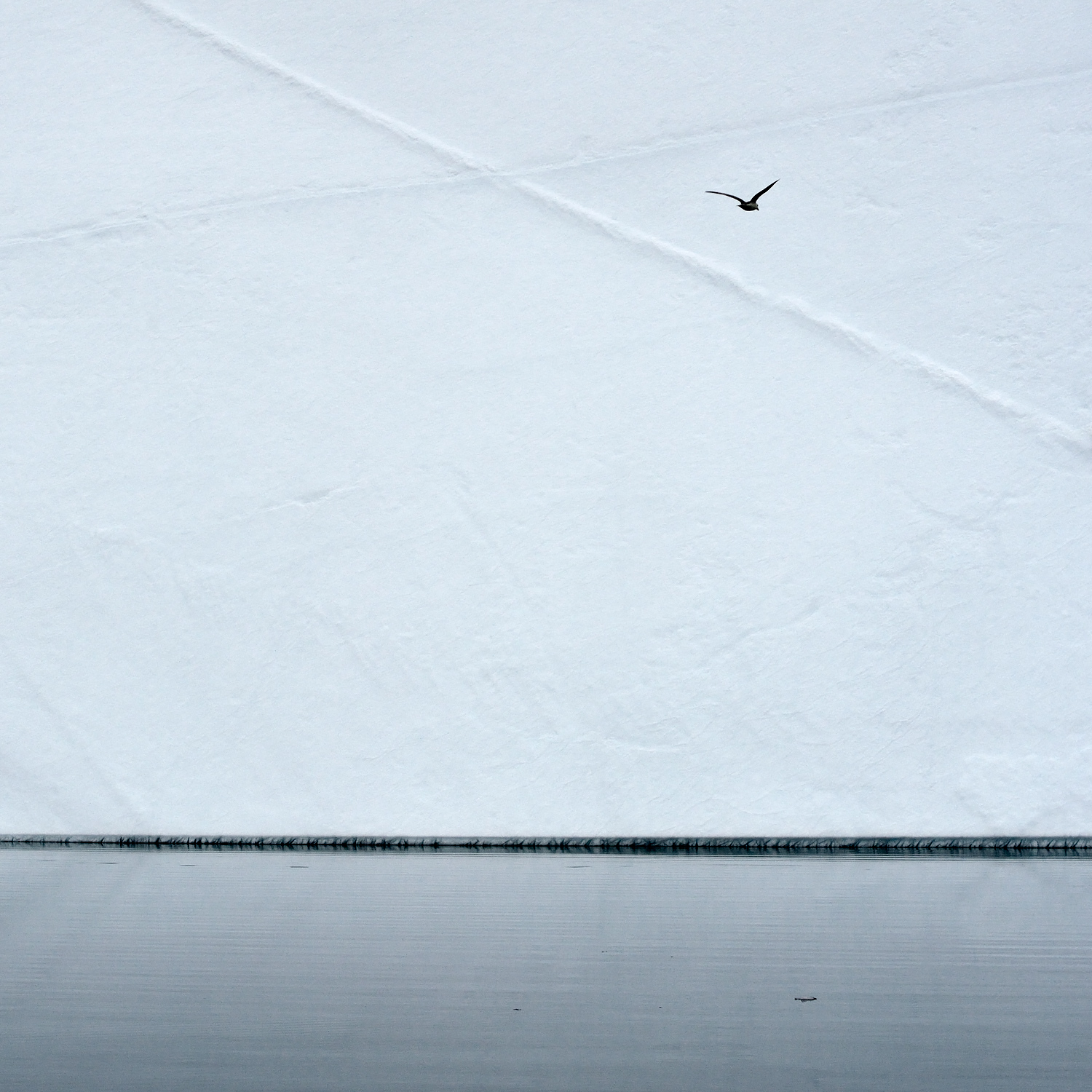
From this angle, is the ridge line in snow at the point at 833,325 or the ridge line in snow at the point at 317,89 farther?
the ridge line in snow at the point at 317,89

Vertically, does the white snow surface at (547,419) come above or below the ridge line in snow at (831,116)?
below

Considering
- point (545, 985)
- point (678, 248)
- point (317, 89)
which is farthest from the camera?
point (317, 89)

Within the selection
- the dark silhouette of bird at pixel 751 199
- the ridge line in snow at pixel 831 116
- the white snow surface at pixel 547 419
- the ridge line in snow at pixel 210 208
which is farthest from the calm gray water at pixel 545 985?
the ridge line in snow at pixel 831 116

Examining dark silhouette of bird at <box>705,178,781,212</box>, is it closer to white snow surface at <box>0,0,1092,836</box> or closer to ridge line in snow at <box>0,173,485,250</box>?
white snow surface at <box>0,0,1092,836</box>

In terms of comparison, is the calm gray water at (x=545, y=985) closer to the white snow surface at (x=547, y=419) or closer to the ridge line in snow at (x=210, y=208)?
the white snow surface at (x=547, y=419)

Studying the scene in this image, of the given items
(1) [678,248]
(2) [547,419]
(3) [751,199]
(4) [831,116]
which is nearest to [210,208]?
(2) [547,419]

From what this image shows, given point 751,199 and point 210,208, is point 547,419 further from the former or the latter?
point 210,208
